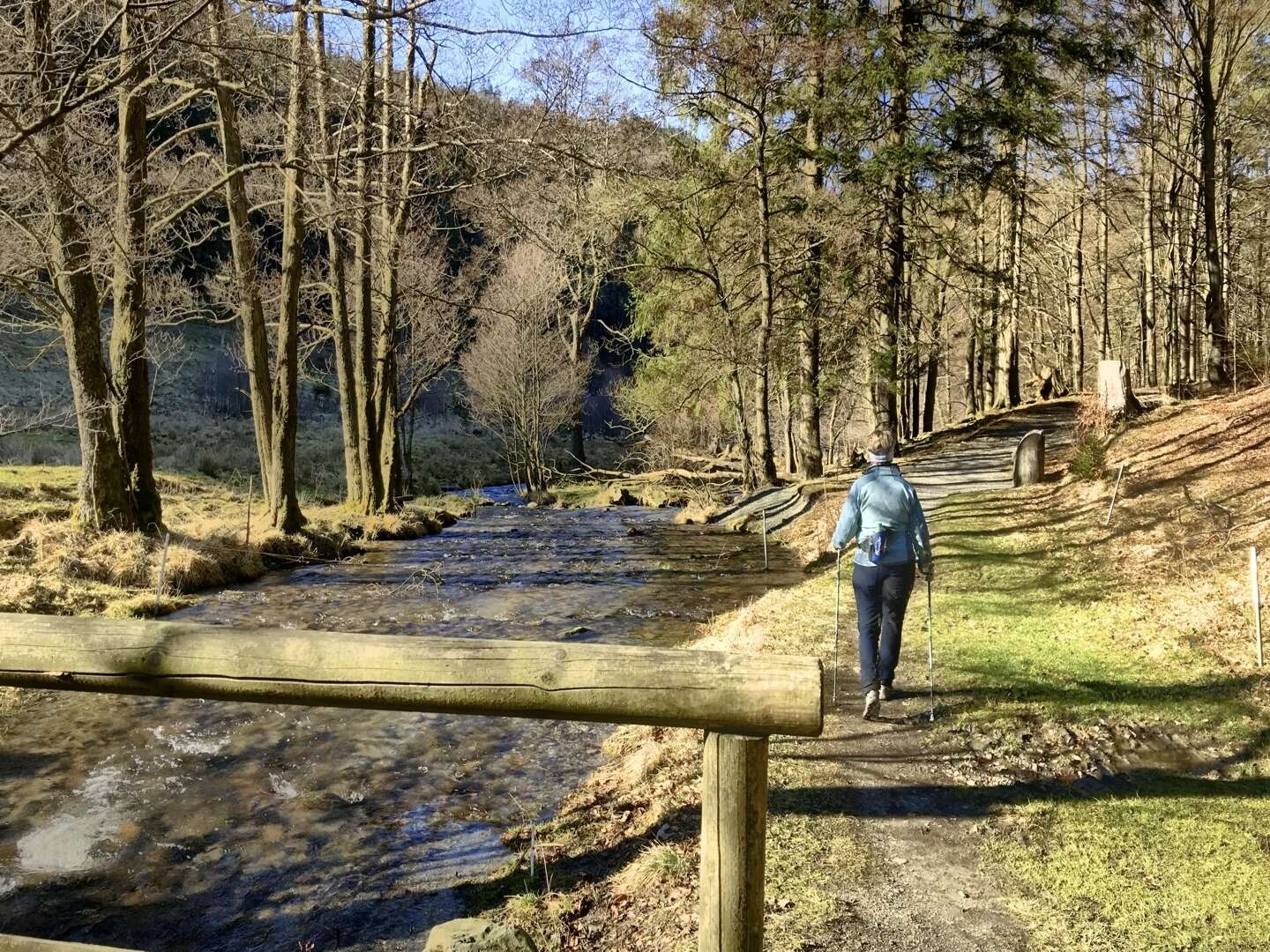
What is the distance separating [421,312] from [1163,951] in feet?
97.9

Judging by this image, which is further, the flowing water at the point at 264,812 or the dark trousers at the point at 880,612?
the dark trousers at the point at 880,612

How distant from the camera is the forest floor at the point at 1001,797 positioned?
444 cm

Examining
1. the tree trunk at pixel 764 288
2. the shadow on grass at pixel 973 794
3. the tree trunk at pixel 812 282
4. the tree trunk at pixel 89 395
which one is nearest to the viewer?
the shadow on grass at pixel 973 794

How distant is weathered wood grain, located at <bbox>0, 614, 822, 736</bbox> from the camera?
2705 millimetres

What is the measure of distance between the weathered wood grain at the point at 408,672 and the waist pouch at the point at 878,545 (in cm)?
440

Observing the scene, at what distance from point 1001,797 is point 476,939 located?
3816 mm

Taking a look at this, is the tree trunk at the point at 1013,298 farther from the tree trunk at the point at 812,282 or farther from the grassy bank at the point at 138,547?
the grassy bank at the point at 138,547

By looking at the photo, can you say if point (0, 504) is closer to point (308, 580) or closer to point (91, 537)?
point (91, 537)

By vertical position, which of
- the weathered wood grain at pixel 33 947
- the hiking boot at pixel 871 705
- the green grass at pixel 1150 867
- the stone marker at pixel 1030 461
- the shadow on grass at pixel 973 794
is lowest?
the green grass at pixel 1150 867

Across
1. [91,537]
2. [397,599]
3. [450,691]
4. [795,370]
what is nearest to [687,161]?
[795,370]

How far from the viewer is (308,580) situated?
15.0m

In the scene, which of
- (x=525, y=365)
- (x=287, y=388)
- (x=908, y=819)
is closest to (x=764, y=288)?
(x=287, y=388)

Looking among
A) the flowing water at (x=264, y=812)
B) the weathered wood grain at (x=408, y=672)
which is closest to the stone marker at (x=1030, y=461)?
the flowing water at (x=264, y=812)

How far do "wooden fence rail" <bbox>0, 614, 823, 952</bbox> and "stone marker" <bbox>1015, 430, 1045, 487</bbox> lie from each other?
50.8 ft
